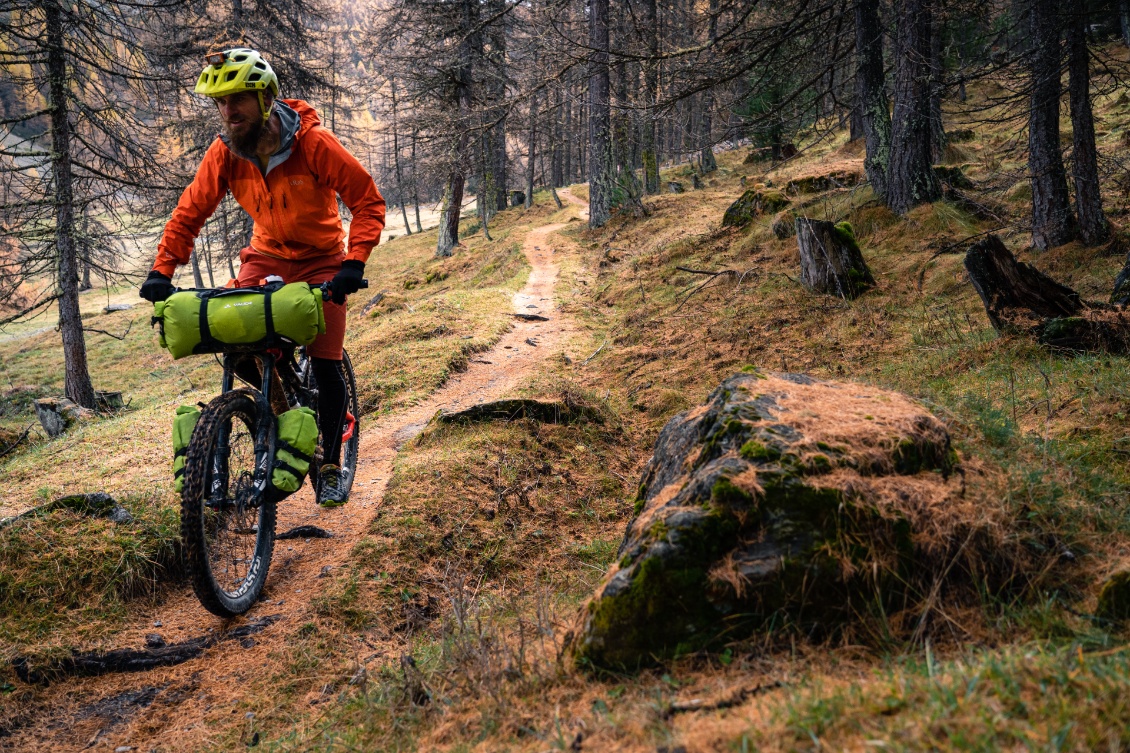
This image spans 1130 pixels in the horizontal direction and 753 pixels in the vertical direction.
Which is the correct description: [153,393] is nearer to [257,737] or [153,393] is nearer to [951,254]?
[257,737]

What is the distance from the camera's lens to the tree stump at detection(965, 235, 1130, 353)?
552cm

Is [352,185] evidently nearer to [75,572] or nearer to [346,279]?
[346,279]

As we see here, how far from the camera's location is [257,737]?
2.99 meters

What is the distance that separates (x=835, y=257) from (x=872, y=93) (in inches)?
210

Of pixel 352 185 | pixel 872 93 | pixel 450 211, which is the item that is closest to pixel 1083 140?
pixel 872 93

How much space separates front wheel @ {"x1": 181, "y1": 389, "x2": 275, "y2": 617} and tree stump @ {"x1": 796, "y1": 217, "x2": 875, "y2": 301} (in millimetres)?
6897

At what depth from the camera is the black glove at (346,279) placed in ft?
13.0

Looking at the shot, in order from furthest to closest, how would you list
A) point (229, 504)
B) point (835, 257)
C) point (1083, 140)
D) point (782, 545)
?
point (835, 257), point (1083, 140), point (229, 504), point (782, 545)

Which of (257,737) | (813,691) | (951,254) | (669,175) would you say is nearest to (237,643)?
(257,737)

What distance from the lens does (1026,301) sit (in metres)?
5.89

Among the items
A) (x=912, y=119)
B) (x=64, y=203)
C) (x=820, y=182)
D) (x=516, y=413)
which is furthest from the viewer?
(x=820, y=182)

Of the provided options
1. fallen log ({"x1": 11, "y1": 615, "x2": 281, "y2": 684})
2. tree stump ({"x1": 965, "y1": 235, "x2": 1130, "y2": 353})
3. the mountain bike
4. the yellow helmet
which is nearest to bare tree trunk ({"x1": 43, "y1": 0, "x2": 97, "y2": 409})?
the yellow helmet

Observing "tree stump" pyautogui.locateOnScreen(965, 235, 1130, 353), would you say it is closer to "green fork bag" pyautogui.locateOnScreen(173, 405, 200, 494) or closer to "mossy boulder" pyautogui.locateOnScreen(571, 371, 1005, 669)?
"mossy boulder" pyautogui.locateOnScreen(571, 371, 1005, 669)

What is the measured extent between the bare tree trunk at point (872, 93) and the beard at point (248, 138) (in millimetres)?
9999
